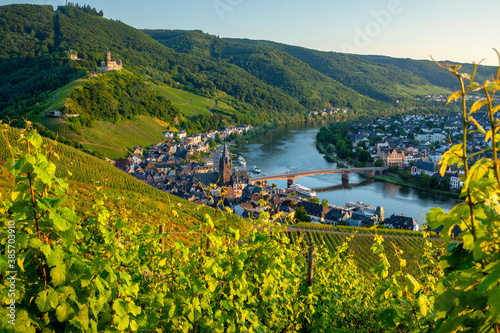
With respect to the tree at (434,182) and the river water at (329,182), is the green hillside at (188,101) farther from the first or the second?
the tree at (434,182)

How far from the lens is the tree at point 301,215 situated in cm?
A: 2352

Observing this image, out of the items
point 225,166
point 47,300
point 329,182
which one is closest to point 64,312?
point 47,300

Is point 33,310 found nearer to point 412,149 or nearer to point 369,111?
point 412,149

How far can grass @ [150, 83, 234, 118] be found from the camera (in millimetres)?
69750

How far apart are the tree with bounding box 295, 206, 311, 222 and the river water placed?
5.71 m

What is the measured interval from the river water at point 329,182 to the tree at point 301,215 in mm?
5705

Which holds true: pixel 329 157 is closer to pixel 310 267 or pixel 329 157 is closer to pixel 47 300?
pixel 310 267

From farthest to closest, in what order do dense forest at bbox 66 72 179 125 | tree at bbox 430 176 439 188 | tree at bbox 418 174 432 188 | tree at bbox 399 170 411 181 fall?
1. dense forest at bbox 66 72 179 125
2. tree at bbox 399 170 411 181
3. tree at bbox 418 174 432 188
4. tree at bbox 430 176 439 188

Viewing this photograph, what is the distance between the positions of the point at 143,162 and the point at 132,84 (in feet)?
89.4

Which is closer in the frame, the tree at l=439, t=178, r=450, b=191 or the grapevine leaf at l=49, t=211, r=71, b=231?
the grapevine leaf at l=49, t=211, r=71, b=231

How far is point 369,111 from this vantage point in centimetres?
9488

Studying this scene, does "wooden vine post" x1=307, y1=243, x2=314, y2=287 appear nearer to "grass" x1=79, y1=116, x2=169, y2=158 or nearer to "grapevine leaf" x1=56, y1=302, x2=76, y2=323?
"grapevine leaf" x1=56, y1=302, x2=76, y2=323

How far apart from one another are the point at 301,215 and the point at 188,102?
55970 millimetres

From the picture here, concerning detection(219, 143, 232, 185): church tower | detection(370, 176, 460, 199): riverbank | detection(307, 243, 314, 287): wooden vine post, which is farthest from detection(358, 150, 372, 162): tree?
detection(307, 243, 314, 287): wooden vine post
